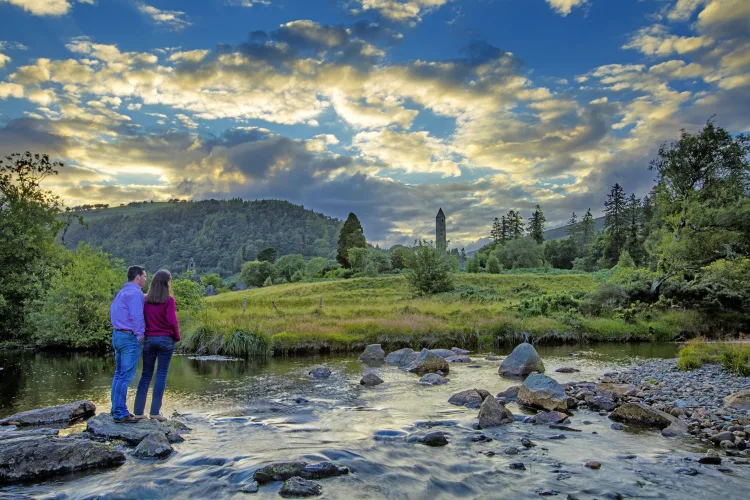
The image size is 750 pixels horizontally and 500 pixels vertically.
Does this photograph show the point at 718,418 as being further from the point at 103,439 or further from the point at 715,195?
the point at 715,195

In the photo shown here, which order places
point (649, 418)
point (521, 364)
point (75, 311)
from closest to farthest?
point (649, 418)
point (521, 364)
point (75, 311)

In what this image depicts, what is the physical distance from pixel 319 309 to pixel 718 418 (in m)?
28.2

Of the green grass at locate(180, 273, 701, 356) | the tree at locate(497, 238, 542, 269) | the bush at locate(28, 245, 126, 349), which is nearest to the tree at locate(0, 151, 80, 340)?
the bush at locate(28, 245, 126, 349)

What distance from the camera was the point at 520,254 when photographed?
9375 cm

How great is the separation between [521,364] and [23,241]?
32.1 meters

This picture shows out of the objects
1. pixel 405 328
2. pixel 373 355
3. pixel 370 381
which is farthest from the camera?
pixel 405 328

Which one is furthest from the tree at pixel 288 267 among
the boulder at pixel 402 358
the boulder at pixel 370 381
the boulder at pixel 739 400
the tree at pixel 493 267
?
the boulder at pixel 739 400

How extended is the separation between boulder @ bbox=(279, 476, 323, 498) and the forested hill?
13731 cm

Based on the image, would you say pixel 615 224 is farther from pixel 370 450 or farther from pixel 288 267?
pixel 370 450

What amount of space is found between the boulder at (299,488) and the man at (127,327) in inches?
162

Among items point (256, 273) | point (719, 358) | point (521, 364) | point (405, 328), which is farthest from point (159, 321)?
point (256, 273)

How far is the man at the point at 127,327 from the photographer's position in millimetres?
9305

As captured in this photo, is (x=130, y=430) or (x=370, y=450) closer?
(x=370, y=450)

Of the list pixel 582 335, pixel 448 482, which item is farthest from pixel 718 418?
pixel 582 335
